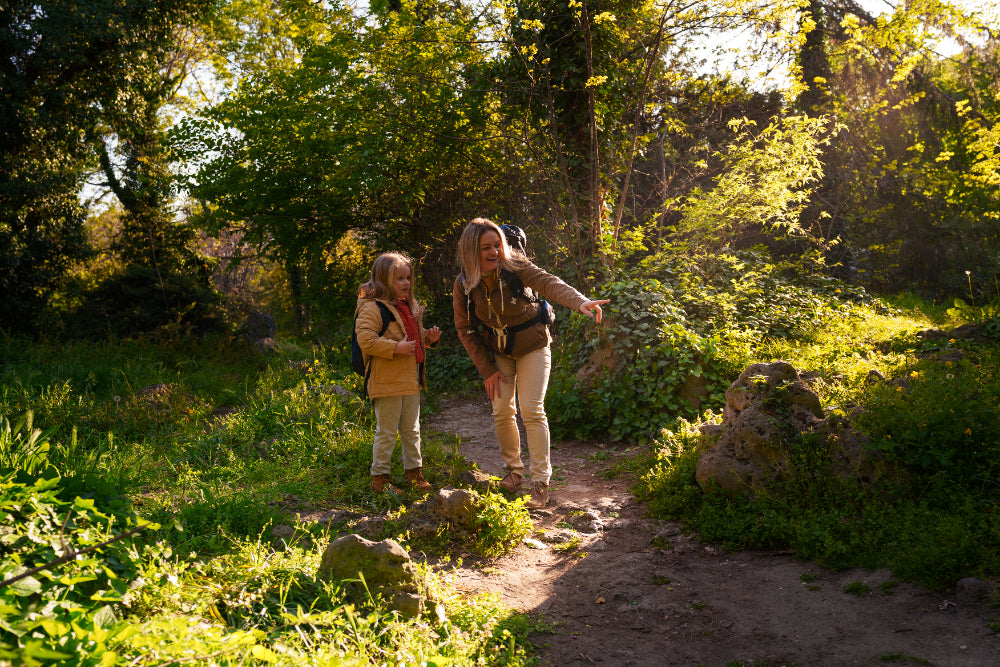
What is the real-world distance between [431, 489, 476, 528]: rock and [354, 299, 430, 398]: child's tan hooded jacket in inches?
41.1

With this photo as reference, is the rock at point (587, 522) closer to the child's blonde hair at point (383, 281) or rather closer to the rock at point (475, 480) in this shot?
the rock at point (475, 480)

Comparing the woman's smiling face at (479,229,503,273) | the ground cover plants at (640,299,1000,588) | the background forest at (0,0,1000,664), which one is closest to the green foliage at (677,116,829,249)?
the background forest at (0,0,1000,664)

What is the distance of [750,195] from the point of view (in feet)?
31.9

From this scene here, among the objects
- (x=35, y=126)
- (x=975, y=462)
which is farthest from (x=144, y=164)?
(x=975, y=462)

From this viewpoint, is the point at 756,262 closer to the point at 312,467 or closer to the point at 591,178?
the point at 591,178

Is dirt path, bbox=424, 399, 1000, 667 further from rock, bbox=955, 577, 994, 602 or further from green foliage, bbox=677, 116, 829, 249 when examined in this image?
green foliage, bbox=677, 116, 829, 249

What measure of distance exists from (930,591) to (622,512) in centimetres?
221

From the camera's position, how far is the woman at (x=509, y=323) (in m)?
4.74

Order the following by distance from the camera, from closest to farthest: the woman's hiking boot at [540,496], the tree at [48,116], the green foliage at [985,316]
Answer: the woman's hiking boot at [540,496] < the green foliage at [985,316] < the tree at [48,116]

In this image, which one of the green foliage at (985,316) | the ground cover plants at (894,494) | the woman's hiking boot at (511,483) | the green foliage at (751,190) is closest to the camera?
the ground cover plants at (894,494)

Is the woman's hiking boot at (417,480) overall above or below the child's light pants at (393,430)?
below

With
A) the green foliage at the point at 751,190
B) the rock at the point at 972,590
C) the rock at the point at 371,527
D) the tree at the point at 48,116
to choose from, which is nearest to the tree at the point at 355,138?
the tree at the point at 48,116

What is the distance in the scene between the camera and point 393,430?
16.4 feet

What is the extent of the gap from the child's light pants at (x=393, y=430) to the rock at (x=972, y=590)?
3605mm
